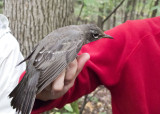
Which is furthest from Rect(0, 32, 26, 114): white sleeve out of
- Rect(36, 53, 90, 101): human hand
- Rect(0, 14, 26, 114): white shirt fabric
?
Rect(36, 53, 90, 101): human hand

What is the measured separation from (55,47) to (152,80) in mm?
1228

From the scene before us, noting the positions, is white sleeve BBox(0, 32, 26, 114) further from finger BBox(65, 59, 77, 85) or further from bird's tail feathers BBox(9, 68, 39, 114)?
finger BBox(65, 59, 77, 85)

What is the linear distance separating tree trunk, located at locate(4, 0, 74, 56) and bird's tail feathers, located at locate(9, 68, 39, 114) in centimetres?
173

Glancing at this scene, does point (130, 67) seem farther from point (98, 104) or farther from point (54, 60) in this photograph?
point (98, 104)

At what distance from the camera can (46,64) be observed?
1.77 m

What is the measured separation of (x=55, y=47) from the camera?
191 centimetres

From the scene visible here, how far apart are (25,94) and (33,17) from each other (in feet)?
6.46

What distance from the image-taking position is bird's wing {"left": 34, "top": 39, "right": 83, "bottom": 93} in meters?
1.64

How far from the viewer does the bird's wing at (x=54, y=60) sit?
164 cm

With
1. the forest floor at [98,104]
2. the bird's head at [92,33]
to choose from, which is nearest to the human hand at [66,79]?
the bird's head at [92,33]

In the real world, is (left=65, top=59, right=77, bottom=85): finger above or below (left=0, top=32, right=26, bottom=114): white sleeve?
above

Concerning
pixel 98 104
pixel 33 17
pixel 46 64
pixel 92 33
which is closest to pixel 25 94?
pixel 46 64

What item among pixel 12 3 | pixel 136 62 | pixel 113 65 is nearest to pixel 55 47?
pixel 113 65

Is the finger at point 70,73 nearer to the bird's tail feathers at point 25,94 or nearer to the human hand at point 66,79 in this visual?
the human hand at point 66,79
